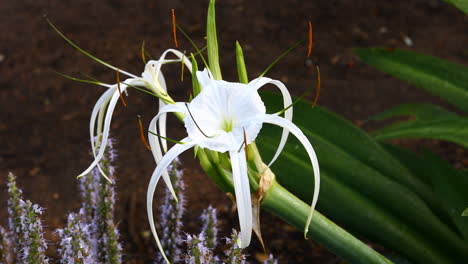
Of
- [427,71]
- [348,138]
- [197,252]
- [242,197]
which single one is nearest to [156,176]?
[242,197]

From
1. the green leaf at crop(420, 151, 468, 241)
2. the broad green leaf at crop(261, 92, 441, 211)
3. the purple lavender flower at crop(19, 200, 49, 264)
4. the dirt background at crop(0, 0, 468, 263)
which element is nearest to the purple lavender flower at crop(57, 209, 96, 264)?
the purple lavender flower at crop(19, 200, 49, 264)

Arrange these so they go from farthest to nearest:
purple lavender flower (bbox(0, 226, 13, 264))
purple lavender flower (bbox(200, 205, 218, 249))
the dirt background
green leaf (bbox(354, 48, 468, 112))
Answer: the dirt background, green leaf (bbox(354, 48, 468, 112)), purple lavender flower (bbox(0, 226, 13, 264)), purple lavender flower (bbox(200, 205, 218, 249))

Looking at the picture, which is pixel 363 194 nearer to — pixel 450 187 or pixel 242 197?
pixel 450 187

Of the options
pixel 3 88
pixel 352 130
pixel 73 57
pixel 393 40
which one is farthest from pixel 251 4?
pixel 352 130

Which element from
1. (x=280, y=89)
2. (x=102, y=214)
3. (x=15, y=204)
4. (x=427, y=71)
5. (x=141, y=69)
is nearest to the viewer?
(x=280, y=89)

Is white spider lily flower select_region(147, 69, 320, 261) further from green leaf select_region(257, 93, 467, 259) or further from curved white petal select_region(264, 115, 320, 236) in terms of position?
green leaf select_region(257, 93, 467, 259)

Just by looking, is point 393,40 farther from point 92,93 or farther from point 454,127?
point 454,127
